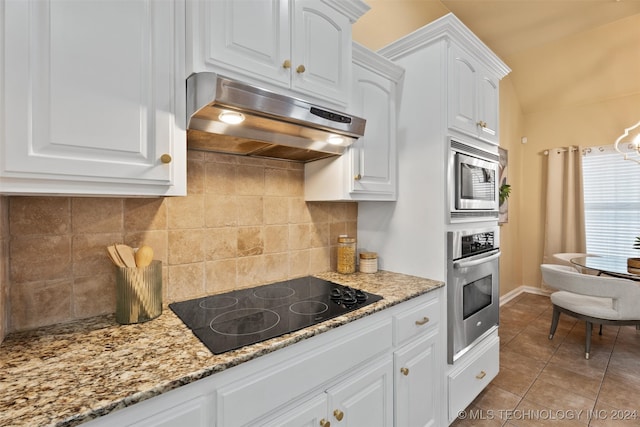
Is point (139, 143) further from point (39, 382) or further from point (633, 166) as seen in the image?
point (633, 166)

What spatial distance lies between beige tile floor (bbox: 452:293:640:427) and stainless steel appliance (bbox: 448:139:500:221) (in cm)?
131

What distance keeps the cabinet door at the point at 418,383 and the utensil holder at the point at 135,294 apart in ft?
3.61

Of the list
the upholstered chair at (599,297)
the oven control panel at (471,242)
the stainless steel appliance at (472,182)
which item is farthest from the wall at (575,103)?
the oven control panel at (471,242)

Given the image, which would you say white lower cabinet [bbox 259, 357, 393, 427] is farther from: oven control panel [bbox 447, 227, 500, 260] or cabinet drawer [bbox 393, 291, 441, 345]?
oven control panel [bbox 447, 227, 500, 260]

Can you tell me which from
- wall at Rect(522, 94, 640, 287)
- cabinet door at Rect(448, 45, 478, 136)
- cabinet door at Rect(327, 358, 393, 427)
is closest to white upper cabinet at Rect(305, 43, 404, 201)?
cabinet door at Rect(448, 45, 478, 136)

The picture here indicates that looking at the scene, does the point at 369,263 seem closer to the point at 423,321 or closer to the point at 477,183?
the point at 423,321

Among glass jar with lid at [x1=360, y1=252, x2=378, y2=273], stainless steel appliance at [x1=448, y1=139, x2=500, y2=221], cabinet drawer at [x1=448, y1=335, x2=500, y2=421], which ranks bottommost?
cabinet drawer at [x1=448, y1=335, x2=500, y2=421]

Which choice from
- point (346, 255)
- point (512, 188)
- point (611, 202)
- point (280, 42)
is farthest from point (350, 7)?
point (611, 202)

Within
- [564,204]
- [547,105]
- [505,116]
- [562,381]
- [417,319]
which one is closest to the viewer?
[417,319]

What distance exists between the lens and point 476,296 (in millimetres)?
1961

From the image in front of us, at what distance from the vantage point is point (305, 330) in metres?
1.08

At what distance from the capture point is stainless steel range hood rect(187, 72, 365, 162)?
103cm

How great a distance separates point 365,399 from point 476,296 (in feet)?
3.56

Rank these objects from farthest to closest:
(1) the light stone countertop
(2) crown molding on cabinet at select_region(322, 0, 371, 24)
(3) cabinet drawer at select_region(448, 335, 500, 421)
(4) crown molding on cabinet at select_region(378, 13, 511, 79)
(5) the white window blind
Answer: (5) the white window blind, (3) cabinet drawer at select_region(448, 335, 500, 421), (4) crown molding on cabinet at select_region(378, 13, 511, 79), (2) crown molding on cabinet at select_region(322, 0, 371, 24), (1) the light stone countertop
